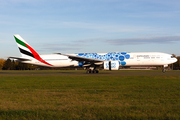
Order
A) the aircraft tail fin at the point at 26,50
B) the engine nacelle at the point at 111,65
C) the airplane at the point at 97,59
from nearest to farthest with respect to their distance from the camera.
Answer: the engine nacelle at the point at 111,65, the airplane at the point at 97,59, the aircraft tail fin at the point at 26,50

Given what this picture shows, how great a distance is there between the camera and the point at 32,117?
17.8 ft

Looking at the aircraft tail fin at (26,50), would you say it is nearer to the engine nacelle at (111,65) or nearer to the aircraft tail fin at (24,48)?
the aircraft tail fin at (24,48)

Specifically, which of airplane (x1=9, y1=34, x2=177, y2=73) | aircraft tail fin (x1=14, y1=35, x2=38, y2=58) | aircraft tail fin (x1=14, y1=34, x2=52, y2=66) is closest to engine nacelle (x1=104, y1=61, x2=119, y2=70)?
airplane (x1=9, y1=34, x2=177, y2=73)

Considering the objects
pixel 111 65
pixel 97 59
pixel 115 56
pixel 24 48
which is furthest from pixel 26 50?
pixel 115 56

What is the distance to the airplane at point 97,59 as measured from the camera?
3238cm

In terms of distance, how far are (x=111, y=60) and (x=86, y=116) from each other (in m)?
28.5

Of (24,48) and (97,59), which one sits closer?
(97,59)

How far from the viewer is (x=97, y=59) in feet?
108

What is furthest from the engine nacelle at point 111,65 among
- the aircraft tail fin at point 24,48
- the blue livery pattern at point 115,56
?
the aircraft tail fin at point 24,48

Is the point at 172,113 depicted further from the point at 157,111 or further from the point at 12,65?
the point at 12,65

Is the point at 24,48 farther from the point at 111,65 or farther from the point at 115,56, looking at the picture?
the point at 115,56

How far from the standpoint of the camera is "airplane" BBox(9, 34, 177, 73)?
32375mm

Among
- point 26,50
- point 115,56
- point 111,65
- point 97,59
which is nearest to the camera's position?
point 111,65

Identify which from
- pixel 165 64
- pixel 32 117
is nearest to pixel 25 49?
pixel 165 64
